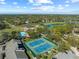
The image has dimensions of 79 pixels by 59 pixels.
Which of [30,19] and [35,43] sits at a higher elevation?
[30,19]

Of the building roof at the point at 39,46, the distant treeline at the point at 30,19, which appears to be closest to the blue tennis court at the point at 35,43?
the building roof at the point at 39,46

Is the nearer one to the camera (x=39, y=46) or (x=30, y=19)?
(x=39, y=46)

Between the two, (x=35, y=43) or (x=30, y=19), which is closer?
(x=35, y=43)

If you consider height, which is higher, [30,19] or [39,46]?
[30,19]

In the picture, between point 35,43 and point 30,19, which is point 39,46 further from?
point 30,19

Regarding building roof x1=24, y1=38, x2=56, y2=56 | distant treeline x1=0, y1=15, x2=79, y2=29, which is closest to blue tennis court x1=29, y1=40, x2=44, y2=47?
building roof x1=24, y1=38, x2=56, y2=56

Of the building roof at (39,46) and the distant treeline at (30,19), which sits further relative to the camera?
the distant treeline at (30,19)

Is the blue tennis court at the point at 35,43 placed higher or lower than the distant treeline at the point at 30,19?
lower

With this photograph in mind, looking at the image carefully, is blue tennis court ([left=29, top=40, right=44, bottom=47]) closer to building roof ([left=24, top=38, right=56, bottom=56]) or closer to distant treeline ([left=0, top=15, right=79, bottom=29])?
building roof ([left=24, top=38, right=56, bottom=56])

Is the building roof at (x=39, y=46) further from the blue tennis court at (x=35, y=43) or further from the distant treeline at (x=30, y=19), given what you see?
the distant treeline at (x=30, y=19)

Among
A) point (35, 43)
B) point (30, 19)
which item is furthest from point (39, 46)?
point (30, 19)
